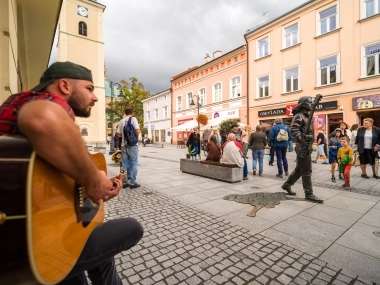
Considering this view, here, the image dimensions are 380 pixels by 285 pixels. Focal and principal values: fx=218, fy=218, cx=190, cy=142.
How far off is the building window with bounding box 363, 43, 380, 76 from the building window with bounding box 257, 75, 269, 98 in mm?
6997

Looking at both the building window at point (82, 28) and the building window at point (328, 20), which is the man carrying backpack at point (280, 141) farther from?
the building window at point (82, 28)

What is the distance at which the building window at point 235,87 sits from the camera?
22286 mm

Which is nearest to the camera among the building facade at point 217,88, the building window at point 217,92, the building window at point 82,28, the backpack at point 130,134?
the backpack at point 130,134

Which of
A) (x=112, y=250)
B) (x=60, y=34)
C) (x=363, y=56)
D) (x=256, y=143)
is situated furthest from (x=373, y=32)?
(x=60, y=34)

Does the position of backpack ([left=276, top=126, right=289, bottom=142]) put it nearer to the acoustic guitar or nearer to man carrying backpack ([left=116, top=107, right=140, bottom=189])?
man carrying backpack ([left=116, top=107, right=140, bottom=189])

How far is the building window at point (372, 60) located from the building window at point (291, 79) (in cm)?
429

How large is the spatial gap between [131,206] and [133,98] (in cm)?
3902

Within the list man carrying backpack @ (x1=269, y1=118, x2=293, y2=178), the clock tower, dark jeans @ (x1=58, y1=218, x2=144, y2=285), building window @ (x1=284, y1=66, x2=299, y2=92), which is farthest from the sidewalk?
the clock tower

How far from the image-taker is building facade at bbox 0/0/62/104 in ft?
10.6

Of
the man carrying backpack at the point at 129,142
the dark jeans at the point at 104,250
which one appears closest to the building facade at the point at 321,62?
the man carrying backpack at the point at 129,142

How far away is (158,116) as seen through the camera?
38.3 m

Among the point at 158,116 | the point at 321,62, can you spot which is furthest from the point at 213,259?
the point at 158,116

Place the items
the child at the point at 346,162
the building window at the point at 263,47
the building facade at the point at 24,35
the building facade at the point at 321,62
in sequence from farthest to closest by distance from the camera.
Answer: the building window at the point at 263,47 → the building facade at the point at 321,62 → the child at the point at 346,162 → the building facade at the point at 24,35

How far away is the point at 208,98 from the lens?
86.2 ft
